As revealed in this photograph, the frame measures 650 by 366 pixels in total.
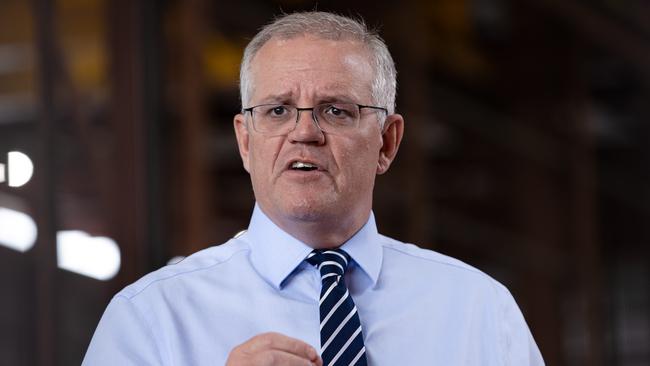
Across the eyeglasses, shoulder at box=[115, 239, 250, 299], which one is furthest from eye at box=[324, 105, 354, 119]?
shoulder at box=[115, 239, 250, 299]

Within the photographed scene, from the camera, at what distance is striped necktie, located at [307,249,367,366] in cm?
135

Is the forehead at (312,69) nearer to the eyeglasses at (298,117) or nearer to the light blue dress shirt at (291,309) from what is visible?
the eyeglasses at (298,117)

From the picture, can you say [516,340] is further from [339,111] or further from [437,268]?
[339,111]

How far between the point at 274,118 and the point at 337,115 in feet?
0.28

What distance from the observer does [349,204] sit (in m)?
1.38

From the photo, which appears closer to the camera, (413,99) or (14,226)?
(14,226)

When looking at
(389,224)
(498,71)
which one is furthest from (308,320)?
(498,71)

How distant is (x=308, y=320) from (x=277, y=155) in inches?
9.2

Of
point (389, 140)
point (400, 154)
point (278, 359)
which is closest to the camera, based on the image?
point (278, 359)

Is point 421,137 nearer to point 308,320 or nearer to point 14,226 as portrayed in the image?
point 14,226

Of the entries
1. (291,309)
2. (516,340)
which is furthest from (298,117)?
(516,340)

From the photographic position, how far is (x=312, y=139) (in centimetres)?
133

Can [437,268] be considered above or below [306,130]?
below

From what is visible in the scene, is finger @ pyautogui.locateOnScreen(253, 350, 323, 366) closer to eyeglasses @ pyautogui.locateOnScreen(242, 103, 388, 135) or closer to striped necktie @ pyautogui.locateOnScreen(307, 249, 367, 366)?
striped necktie @ pyautogui.locateOnScreen(307, 249, 367, 366)
